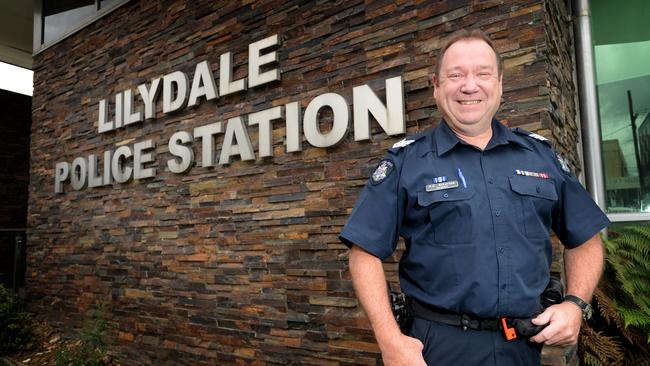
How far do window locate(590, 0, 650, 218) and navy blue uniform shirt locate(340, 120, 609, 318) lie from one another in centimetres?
270

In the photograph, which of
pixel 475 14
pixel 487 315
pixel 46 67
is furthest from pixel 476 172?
pixel 46 67

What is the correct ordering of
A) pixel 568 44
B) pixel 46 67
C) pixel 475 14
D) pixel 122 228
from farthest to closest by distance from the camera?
pixel 46 67
pixel 122 228
pixel 568 44
pixel 475 14

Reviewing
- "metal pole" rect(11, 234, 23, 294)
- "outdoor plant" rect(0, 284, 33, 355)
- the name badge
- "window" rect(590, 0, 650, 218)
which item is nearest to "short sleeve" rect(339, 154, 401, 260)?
the name badge

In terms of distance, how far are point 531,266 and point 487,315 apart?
0.72 ft

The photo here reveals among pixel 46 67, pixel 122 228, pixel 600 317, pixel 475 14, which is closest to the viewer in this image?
pixel 475 14

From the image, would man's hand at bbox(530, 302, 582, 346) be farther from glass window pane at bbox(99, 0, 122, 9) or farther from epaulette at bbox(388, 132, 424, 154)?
glass window pane at bbox(99, 0, 122, 9)

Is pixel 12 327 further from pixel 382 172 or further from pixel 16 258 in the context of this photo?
pixel 382 172

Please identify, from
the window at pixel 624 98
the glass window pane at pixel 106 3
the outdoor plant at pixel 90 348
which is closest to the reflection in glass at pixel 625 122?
the window at pixel 624 98

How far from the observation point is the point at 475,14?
278 cm

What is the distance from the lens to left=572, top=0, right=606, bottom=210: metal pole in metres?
3.74

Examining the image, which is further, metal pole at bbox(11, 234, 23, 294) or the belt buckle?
metal pole at bbox(11, 234, 23, 294)

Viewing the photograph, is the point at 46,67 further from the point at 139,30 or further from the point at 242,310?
the point at 242,310

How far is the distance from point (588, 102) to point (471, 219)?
3.02m

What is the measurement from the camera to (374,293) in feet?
4.51
